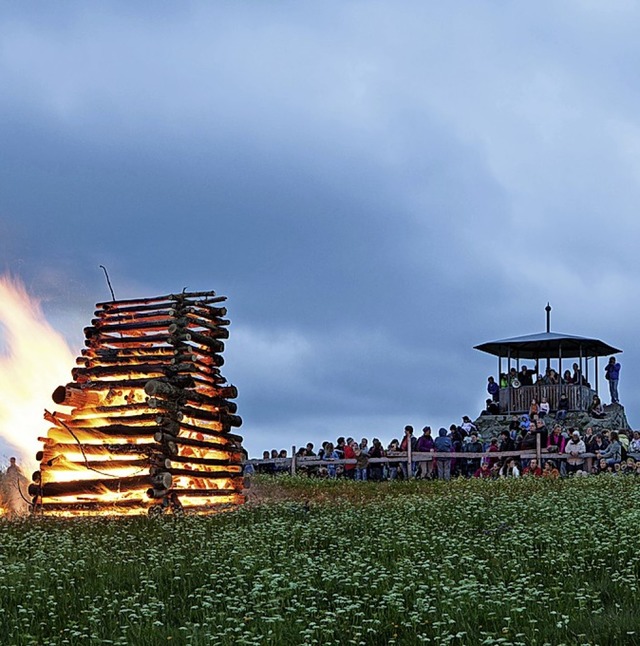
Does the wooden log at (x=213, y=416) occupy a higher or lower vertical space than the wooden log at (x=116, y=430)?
higher

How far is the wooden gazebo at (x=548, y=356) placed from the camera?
184 ft

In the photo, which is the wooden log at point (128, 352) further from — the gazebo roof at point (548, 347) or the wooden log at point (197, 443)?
the gazebo roof at point (548, 347)

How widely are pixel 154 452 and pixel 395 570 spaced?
428 inches

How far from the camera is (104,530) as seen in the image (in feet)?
63.3

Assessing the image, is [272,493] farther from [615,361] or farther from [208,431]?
[615,361]

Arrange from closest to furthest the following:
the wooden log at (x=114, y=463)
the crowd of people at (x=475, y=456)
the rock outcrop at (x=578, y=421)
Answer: the wooden log at (x=114, y=463) < the crowd of people at (x=475, y=456) < the rock outcrop at (x=578, y=421)

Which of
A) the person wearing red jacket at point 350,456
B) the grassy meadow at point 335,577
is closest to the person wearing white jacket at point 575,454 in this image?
the person wearing red jacket at point 350,456

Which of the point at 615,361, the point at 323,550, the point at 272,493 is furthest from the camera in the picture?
the point at 615,361

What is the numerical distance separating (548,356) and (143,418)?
1583 inches

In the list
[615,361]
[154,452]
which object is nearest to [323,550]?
[154,452]

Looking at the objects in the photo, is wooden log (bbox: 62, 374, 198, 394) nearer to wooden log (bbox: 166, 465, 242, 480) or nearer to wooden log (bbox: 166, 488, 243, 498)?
wooden log (bbox: 166, 465, 242, 480)

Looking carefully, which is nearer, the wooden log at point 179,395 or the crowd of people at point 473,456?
the wooden log at point 179,395

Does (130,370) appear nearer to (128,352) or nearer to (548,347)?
(128,352)

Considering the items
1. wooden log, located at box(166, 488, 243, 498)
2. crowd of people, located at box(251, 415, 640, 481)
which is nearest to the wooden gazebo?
crowd of people, located at box(251, 415, 640, 481)
